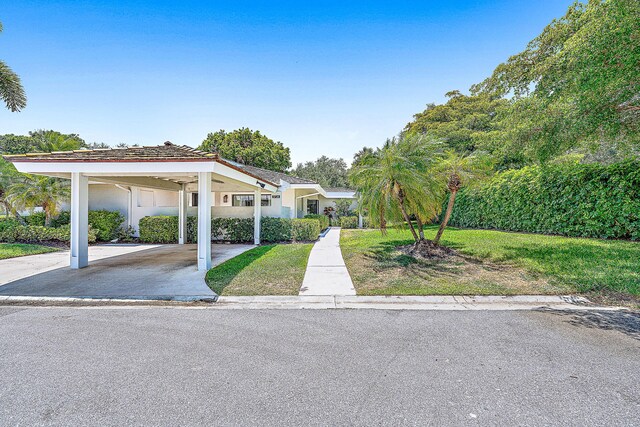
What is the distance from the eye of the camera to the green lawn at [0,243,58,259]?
10.2 m

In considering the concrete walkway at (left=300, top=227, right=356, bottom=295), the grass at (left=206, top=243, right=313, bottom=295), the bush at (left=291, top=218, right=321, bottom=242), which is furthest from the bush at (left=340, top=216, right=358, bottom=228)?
the grass at (left=206, top=243, right=313, bottom=295)

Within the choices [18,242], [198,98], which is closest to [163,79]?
[198,98]

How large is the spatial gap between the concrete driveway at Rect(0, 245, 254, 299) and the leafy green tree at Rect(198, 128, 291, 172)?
23.1 metres

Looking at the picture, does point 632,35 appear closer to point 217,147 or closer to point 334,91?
point 334,91

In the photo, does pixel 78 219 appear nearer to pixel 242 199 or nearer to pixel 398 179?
pixel 398 179

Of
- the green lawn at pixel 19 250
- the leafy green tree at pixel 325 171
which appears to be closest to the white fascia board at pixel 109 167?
the green lawn at pixel 19 250

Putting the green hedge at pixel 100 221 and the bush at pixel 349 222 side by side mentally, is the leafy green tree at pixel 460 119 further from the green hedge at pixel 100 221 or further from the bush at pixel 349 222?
the green hedge at pixel 100 221

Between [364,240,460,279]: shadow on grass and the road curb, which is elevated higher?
[364,240,460,279]: shadow on grass

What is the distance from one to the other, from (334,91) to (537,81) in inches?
347

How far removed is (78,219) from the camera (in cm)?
834

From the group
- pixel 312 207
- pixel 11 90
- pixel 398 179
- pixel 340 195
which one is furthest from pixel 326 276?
pixel 312 207

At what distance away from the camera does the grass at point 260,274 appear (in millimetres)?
6426

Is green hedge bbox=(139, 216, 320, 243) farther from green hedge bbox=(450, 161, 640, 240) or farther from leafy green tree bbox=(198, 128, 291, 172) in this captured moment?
leafy green tree bbox=(198, 128, 291, 172)

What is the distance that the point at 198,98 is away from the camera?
14141mm
